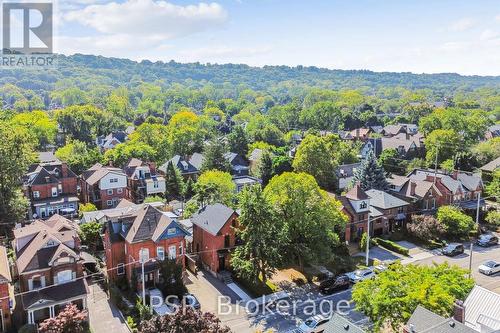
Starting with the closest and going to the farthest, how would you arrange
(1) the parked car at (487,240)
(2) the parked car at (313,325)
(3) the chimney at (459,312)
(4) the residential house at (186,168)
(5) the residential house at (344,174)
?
1. (3) the chimney at (459,312)
2. (2) the parked car at (313,325)
3. (1) the parked car at (487,240)
4. (5) the residential house at (344,174)
5. (4) the residential house at (186,168)

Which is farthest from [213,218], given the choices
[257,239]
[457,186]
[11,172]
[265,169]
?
[457,186]

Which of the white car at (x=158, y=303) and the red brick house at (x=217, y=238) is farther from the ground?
the red brick house at (x=217, y=238)

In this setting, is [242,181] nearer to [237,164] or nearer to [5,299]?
[237,164]

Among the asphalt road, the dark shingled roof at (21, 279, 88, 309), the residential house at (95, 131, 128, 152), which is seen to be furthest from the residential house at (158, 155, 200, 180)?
the asphalt road

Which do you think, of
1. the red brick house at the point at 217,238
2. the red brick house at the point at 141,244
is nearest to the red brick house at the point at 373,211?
the red brick house at the point at 217,238

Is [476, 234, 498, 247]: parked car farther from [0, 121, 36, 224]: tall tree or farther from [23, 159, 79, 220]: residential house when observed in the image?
[0, 121, 36, 224]: tall tree

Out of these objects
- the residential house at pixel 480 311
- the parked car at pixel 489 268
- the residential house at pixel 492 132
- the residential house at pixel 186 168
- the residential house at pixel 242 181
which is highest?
the residential house at pixel 492 132

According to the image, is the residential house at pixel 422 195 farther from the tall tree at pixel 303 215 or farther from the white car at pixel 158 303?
the white car at pixel 158 303

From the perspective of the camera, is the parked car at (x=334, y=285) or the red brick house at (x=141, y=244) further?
the parked car at (x=334, y=285)
